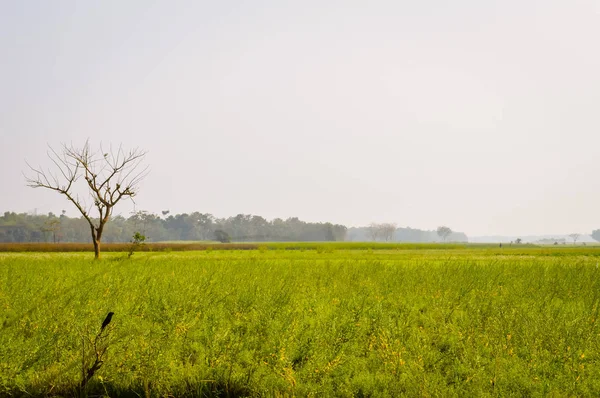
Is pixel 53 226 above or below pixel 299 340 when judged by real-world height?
above

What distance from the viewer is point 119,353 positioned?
30.6ft

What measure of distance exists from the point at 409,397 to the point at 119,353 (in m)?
5.98

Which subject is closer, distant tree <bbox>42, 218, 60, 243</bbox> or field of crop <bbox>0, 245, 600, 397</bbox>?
field of crop <bbox>0, 245, 600, 397</bbox>

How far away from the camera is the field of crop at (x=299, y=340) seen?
8.04 m

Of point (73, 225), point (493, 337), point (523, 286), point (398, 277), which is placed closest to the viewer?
point (493, 337)

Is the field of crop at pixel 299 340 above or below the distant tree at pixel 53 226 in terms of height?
below

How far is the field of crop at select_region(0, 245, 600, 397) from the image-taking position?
804 cm

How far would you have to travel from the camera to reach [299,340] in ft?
32.8

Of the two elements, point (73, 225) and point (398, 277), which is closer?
point (398, 277)

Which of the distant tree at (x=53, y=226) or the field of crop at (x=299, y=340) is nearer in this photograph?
the field of crop at (x=299, y=340)

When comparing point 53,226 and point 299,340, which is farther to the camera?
point 53,226

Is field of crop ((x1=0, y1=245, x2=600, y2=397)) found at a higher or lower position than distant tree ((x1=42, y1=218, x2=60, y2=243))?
lower

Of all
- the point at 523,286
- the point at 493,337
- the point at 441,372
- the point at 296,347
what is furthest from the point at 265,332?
the point at 523,286

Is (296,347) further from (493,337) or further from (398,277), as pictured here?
(398,277)
